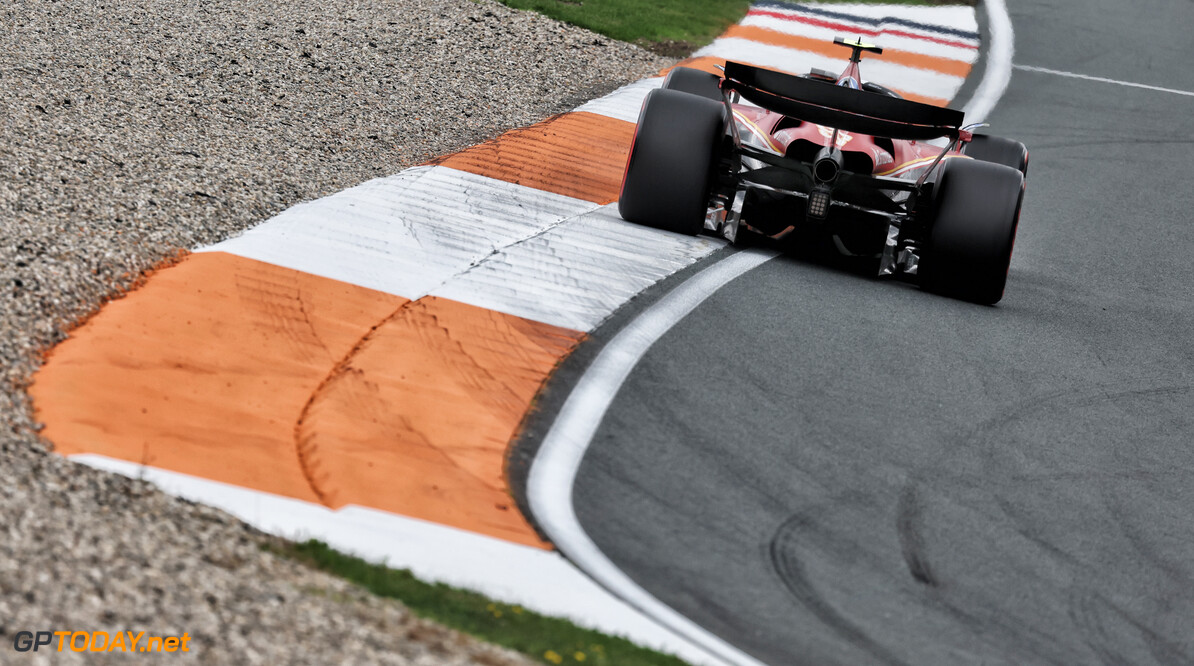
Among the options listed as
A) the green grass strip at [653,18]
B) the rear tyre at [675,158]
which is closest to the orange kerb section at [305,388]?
the rear tyre at [675,158]

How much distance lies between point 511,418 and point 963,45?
12.7m

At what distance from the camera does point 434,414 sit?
5.03m

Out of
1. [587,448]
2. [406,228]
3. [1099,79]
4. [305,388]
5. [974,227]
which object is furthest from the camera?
[1099,79]

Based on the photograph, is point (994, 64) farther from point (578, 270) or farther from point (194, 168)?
point (194, 168)

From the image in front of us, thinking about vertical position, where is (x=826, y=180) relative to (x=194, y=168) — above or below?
above

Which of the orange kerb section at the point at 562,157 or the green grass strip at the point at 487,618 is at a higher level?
the orange kerb section at the point at 562,157

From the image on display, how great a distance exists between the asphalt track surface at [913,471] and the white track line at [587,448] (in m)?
0.06

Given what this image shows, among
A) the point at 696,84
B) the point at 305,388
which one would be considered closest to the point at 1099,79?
the point at 696,84

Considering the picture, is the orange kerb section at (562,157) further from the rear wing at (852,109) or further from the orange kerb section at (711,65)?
the orange kerb section at (711,65)

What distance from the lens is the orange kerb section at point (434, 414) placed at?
4355 mm

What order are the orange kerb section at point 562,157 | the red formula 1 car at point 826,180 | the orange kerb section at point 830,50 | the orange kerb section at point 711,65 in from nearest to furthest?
the red formula 1 car at point 826,180 → the orange kerb section at point 562,157 → the orange kerb section at point 711,65 → the orange kerb section at point 830,50

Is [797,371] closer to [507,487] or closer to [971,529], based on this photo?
[971,529]

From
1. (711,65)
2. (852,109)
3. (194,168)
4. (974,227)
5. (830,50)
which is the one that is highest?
(852,109)

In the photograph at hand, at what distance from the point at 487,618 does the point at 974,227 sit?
463cm
